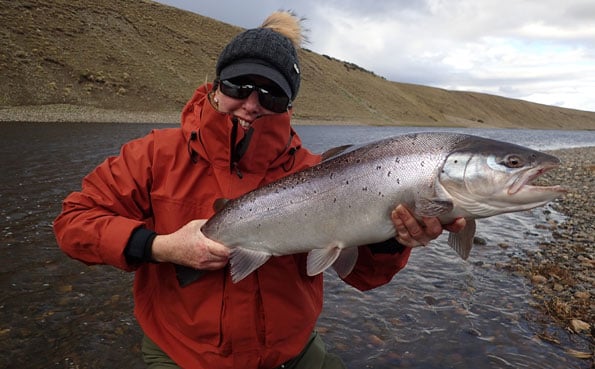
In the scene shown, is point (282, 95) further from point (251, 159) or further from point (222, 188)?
point (222, 188)

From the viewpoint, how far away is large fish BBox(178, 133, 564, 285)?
257 centimetres

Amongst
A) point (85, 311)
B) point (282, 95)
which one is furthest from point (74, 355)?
point (282, 95)

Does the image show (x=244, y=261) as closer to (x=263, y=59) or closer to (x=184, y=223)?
(x=184, y=223)

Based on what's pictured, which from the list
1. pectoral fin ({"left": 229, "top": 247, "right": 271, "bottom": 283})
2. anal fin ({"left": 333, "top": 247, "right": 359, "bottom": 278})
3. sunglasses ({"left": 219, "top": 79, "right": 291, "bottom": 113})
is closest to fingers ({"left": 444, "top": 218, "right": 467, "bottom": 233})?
anal fin ({"left": 333, "top": 247, "right": 359, "bottom": 278})

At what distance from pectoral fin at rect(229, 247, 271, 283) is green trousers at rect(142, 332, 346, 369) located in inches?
28.1

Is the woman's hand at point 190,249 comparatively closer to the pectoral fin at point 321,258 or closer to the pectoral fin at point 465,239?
the pectoral fin at point 321,258

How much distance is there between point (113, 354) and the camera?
448 cm

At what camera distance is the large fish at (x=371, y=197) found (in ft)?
8.43

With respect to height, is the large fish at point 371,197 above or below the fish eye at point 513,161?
below

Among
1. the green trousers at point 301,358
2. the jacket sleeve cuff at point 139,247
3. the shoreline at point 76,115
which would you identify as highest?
the jacket sleeve cuff at point 139,247

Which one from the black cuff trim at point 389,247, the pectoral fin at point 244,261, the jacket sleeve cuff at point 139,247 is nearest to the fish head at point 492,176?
the black cuff trim at point 389,247

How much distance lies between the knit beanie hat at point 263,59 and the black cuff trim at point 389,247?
1121 millimetres

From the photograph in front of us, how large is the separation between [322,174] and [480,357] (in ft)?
9.84

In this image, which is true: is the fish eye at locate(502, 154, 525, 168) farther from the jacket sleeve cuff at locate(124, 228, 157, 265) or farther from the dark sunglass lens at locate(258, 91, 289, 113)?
the jacket sleeve cuff at locate(124, 228, 157, 265)
